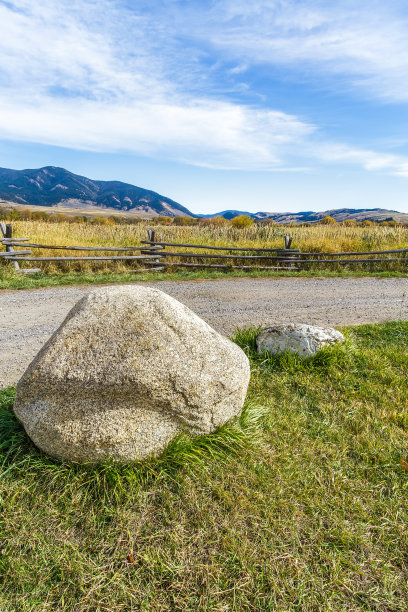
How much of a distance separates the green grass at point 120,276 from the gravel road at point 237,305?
1.98 feet

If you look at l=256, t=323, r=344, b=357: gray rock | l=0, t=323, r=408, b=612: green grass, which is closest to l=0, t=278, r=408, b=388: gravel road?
l=256, t=323, r=344, b=357: gray rock

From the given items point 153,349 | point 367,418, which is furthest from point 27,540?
point 367,418

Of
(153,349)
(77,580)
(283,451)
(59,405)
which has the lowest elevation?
(77,580)

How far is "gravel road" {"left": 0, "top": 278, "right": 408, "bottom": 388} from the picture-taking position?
5465 mm

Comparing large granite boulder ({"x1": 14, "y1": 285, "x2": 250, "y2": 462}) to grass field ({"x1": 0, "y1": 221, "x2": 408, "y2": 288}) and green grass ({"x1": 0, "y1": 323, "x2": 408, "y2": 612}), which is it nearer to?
green grass ({"x1": 0, "y1": 323, "x2": 408, "y2": 612})

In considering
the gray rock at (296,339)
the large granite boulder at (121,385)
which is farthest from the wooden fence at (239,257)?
the large granite boulder at (121,385)

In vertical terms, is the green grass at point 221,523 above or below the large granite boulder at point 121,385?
below

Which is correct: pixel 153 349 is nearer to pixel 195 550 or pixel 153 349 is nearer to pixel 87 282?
pixel 195 550

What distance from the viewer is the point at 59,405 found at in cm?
234

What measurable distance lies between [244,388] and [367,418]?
4.43ft

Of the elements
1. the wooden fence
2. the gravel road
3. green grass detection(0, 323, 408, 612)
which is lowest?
green grass detection(0, 323, 408, 612)

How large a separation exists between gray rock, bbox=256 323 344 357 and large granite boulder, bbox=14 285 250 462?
6.31 feet

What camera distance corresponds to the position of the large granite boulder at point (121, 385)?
230 centimetres

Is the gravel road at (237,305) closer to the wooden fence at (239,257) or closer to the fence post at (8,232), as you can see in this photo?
the wooden fence at (239,257)
